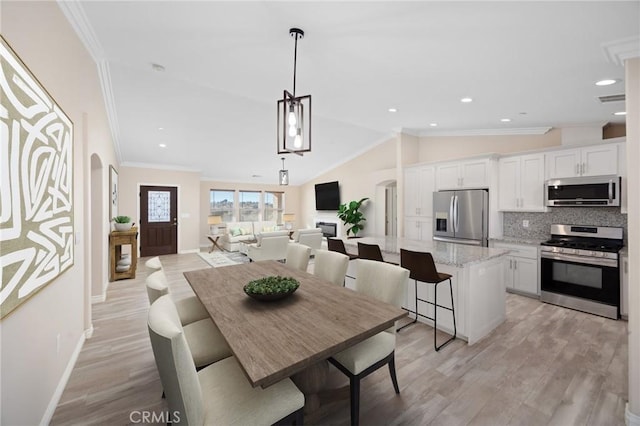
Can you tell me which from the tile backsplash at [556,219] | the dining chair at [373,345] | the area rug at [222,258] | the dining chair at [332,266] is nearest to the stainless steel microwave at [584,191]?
the tile backsplash at [556,219]

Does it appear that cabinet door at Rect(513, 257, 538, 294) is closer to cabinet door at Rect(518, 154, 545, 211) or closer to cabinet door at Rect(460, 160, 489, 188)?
cabinet door at Rect(518, 154, 545, 211)

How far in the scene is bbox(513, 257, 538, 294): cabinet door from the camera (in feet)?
12.8

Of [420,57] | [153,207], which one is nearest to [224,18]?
[420,57]

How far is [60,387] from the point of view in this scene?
6.44 feet

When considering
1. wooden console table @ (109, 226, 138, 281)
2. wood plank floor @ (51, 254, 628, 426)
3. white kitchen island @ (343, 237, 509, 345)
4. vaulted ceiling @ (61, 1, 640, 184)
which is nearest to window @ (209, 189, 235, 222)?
wooden console table @ (109, 226, 138, 281)

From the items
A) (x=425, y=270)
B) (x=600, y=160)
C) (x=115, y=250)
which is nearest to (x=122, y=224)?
(x=115, y=250)

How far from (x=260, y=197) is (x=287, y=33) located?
817 cm

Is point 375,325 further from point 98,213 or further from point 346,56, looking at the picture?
point 98,213

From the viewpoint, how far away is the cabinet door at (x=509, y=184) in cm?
430

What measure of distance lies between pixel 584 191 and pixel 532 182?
632 mm

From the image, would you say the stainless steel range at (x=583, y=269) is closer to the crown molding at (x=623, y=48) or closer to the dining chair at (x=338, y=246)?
the crown molding at (x=623, y=48)

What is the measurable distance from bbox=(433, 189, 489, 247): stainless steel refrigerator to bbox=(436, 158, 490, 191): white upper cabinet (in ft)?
0.50

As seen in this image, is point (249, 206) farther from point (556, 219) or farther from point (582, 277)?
point (582, 277)

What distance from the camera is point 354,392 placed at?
Answer: 1.58 meters
